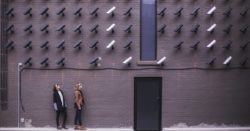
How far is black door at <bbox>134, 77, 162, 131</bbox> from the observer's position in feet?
73.0

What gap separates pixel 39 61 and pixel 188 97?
6162mm

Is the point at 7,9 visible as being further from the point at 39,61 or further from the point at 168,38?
the point at 168,38

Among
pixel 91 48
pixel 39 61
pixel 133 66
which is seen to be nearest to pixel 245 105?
pixel 133 66

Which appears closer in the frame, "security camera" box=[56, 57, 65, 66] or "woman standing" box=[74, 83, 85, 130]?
"woman standing" box=[74, 83, 85, 130]

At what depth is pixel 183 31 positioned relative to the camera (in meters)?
22.3

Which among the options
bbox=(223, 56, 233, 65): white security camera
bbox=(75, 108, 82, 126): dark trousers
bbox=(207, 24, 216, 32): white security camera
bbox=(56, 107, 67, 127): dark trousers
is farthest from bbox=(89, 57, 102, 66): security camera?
bbox=(223, 56, 233, 65): white security camera

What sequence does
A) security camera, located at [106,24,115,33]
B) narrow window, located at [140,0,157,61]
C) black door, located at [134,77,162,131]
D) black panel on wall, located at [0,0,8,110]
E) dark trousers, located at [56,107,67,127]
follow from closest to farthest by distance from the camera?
dark trousers, located at [56,107,67,127] < black panel on wall, located at [0,0,8,110] < security camera, located at [106,24,115,33] < black door, located at [134,77,162,131] < narrow window, located at [140,0,157,61]

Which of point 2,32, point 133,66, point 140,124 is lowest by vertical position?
point 140,124

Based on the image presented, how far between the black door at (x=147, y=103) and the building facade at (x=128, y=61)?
0.04 metres

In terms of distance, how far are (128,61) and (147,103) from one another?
1875 mm

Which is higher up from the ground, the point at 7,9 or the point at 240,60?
the point at 7,9

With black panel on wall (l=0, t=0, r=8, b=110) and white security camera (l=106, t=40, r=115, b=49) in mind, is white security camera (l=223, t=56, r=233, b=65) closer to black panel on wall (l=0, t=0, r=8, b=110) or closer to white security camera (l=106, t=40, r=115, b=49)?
white security camera (l=106, t=40, r=115, b=49)

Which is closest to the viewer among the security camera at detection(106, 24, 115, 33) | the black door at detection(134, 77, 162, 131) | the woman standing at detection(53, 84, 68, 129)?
the woman standing at detection(53, 84, 68, 129)

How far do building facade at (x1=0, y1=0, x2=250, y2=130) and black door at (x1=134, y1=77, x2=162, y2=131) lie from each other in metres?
0.04
